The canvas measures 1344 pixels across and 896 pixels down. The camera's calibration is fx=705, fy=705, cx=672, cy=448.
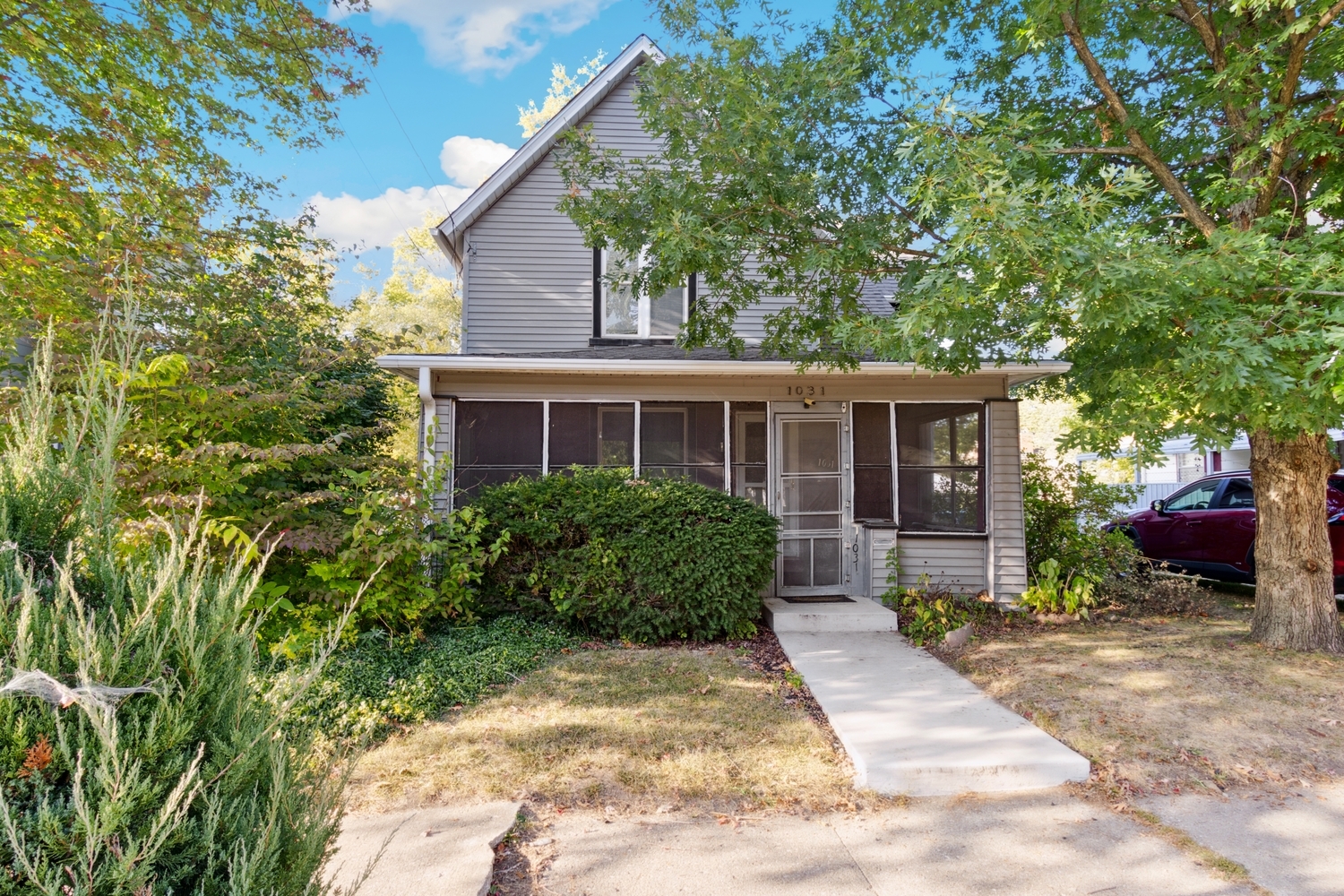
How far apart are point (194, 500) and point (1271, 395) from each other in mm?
7169

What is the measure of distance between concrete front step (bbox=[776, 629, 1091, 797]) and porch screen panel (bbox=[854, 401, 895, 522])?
106 inches

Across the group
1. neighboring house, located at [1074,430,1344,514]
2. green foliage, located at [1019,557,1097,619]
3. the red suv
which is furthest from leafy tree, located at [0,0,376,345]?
neighboring house, located at [1074,430,1344,514]

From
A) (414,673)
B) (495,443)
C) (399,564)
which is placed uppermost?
(495,443)

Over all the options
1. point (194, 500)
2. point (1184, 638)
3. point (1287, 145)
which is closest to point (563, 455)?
point (194, 500)

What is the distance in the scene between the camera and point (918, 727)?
182 inches

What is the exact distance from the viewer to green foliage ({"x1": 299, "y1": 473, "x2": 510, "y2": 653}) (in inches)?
221

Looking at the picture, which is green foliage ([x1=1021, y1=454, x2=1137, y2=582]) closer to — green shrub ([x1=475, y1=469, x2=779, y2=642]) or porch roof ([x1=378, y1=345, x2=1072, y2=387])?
porch roof ([x1=378, y1=345, x2=1072, y2=387])

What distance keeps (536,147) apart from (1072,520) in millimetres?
8691

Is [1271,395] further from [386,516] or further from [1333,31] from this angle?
[386,516]

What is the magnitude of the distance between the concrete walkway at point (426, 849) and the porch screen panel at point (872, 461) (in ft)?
20.5

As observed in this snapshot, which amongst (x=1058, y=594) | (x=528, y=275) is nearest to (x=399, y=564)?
(x=528, y=275)

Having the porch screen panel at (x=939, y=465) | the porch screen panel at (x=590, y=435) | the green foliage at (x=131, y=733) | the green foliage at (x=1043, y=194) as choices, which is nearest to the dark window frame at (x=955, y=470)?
the porch screen panel at (x=939, y=465)

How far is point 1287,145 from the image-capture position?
559 cm

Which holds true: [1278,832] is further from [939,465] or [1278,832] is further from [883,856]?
[939,465]
